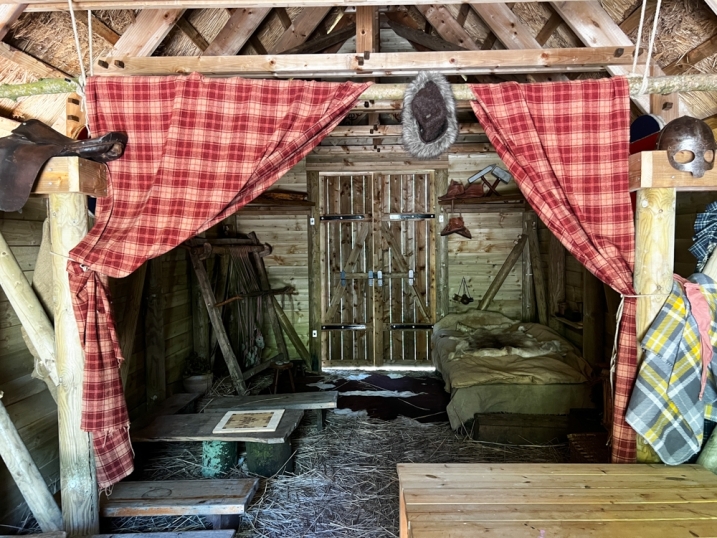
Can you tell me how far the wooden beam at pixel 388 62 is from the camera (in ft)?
9.34

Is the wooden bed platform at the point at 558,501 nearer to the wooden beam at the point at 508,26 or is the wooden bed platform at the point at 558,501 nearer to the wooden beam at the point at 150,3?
the wooden beam at the point at 150,3

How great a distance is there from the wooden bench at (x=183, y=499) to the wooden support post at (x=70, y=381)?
0.35 meters

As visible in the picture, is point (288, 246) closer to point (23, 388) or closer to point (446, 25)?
point (446, 25)

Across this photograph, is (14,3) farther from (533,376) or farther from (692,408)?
(533,376)

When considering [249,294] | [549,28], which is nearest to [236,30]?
[549,28]

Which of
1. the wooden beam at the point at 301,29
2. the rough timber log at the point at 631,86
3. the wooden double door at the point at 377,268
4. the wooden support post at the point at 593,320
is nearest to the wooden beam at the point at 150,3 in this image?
the rough timber log at the point at 631,86

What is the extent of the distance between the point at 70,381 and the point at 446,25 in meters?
3.56

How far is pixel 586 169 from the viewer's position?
84.9 inches

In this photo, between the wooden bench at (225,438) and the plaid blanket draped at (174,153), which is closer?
the plaid blanket draped at (174,153)

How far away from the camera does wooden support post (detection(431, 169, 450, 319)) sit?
243 inches

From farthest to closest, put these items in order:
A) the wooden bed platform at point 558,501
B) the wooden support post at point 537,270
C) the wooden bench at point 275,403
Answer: the wooden support post at point 537,270 → the wooden bench at point 275,403 → the wooden bed platform at point 558,501

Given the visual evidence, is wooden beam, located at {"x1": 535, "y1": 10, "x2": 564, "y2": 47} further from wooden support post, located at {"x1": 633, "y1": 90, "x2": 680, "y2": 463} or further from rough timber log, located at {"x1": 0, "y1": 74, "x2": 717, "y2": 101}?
wooden support post, located at {"x1": 633, "y1": 90, "x2": 680, "y2": 463}

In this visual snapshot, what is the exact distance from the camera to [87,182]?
6.88 ft

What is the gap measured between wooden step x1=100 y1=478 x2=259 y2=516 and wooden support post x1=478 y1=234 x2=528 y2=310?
4085 mm
